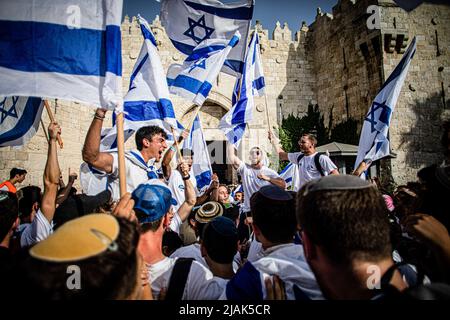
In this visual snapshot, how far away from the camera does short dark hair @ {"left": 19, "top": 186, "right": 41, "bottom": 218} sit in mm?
3031

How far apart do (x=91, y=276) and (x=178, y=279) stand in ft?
2.38

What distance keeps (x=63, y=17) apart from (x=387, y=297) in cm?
285

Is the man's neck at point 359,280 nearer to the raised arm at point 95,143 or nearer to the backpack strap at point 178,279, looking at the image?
the backpack strap at point 178,279

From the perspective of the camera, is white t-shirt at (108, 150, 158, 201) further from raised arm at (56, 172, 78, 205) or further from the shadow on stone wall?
the shadow on stone wall

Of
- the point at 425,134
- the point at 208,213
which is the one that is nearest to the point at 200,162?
the point at 208,213

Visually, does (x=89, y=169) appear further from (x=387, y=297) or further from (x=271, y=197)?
(x=387, y=297)

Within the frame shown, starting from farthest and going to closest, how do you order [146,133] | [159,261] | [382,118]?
[382,118] → [146,133] → [159,261]

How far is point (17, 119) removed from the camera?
2.81 m

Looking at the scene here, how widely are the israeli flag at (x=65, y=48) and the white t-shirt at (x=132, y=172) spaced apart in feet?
2.67

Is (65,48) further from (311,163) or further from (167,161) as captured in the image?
(311,163)

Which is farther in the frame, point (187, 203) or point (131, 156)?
point (131, 156)

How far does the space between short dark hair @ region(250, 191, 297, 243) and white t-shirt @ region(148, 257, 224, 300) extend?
Result: 43cm

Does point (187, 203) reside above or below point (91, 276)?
below

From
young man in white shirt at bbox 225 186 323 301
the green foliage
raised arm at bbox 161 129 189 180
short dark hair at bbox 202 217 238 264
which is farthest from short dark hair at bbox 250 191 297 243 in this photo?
the green foliage
